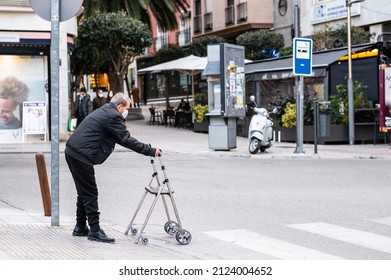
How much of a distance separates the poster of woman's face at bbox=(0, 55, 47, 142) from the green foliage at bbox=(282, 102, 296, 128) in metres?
8.18

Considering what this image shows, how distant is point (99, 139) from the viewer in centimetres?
860

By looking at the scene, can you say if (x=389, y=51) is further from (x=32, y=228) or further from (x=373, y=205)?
(x=32, y=228)

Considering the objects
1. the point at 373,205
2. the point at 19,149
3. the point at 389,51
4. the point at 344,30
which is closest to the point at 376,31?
the point at 344,30

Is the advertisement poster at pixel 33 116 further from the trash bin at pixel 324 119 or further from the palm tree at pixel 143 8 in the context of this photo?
the palm tree at pixel 143 8

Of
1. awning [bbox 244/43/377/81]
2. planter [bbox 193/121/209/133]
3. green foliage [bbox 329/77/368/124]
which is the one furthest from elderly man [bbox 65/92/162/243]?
planter [bbox 193/121/209/133]

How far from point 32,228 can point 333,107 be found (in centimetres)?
1692

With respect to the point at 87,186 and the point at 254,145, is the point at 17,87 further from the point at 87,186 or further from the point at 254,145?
the point at 87,186

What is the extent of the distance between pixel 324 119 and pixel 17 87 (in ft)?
33.8

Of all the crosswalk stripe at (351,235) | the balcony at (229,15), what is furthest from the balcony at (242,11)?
the crosswalk stripe at (351,235)

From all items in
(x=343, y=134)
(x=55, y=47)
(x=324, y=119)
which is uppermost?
(x=55, y=47)

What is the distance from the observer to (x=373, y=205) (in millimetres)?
11773

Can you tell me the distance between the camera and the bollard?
10.4 m

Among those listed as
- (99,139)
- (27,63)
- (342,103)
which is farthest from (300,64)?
(99,139)

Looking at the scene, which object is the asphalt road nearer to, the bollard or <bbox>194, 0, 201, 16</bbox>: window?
the bollard
